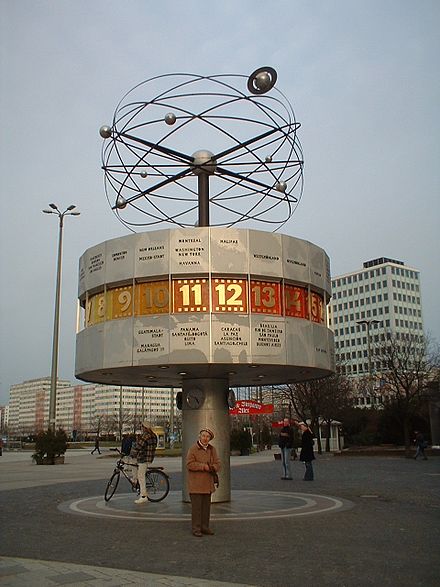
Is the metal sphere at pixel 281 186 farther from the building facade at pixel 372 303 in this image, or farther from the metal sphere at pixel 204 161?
the building facade at pixel 372 303

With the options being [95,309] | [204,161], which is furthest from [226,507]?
[204,161]

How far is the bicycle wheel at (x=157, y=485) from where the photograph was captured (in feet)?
50.0

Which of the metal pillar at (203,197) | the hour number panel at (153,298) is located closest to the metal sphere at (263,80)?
the metal pillar at (203,197)

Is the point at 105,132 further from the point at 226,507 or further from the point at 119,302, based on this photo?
the point at 226,507

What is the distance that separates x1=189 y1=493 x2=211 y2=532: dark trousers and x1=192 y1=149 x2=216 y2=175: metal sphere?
8.24 meters

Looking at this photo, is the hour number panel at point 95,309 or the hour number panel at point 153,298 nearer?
the hour number panel at point 153,298

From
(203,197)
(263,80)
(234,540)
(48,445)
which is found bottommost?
(234,540)

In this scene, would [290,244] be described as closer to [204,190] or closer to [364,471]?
[204,190]

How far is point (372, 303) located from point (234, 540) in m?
152

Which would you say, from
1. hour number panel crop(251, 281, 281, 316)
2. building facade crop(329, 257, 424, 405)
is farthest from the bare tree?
building facade crop(329, 257, 424, 405)

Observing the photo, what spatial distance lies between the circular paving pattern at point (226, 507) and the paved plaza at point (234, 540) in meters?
0.02

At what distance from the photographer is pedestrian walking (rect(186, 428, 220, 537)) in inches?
407

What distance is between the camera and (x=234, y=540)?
32.2 ft

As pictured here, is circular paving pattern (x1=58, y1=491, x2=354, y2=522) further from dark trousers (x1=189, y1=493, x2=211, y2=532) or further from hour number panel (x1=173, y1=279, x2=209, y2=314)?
hour number panel (x1=173, y1=279, x2=209, y2=314)
